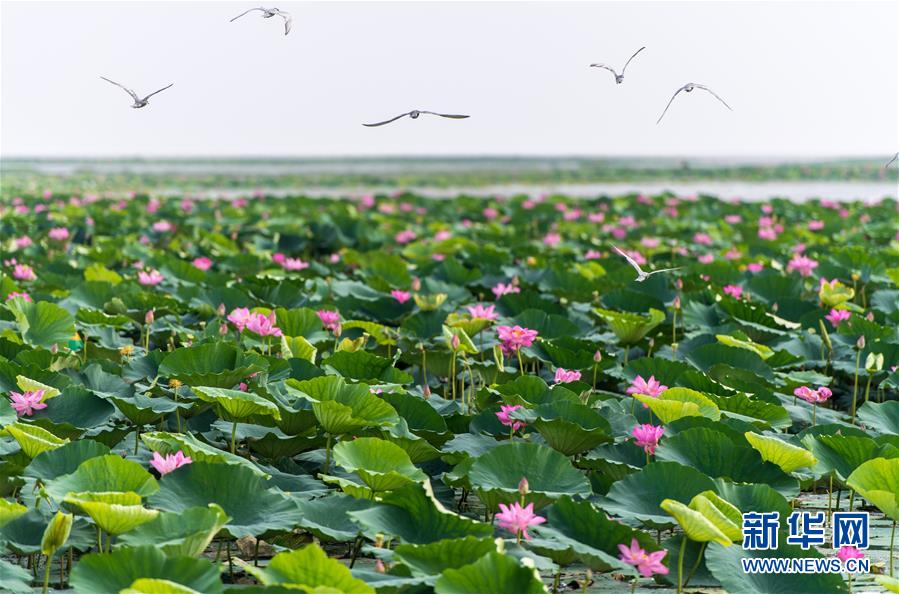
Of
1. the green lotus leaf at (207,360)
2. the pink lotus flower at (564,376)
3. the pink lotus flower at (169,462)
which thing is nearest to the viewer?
the pink lotus flower at (169,462)

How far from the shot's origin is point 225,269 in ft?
25.0

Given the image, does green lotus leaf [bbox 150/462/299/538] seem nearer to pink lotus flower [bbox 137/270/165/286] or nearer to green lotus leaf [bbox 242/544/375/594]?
green lotus leaf [bbox 242/544/375/594]

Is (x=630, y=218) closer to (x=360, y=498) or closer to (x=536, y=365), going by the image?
(x=536, y=365)

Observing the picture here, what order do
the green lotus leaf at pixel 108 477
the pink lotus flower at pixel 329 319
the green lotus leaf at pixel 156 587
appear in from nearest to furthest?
the green lotus leaf at pixel 156 587 → the green lotus leaf at pixel 108 477 → the pink lotus flower at pixel 329 319

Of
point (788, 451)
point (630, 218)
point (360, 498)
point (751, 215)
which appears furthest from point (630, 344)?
point (751, 215)

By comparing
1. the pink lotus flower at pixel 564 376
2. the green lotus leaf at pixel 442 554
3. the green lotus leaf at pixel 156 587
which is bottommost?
the green lotus leaf at pixel 442 554

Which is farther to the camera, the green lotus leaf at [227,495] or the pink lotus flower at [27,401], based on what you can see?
the pink lotus flower at [27,401]

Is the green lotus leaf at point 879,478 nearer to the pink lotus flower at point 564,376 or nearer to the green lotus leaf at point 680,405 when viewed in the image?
the green lotus leaf at point 680,405

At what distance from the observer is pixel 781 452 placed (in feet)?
9.84

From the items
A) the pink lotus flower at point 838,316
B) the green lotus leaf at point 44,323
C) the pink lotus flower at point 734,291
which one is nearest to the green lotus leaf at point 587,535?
the green lotus leaf at point 44,323

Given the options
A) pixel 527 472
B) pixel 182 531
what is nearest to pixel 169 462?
pixel 182 531

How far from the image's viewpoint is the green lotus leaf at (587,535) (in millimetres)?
2416

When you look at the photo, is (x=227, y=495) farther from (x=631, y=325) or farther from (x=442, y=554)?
(x=631, y=325)

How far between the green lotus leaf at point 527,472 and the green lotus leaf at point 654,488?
0.31 ft
